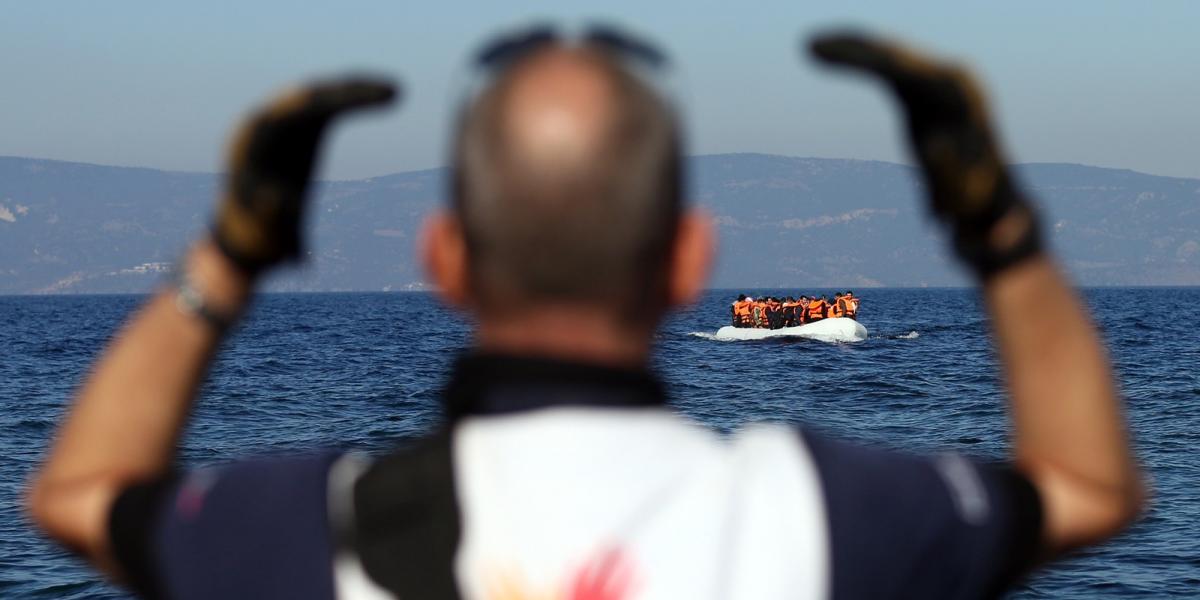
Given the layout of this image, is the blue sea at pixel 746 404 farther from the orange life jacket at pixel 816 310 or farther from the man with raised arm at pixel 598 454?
the orange life jacket at pixel 816 310

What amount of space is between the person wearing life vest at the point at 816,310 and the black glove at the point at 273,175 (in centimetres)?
7296

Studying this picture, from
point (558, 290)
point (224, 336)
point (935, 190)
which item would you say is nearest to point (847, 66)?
point (935, 190)

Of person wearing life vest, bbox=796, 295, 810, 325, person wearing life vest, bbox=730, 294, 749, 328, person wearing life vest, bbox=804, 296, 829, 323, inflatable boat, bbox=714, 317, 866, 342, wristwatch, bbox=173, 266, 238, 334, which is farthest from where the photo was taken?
person wearing life vest, bbox=730, 294, 749, 328

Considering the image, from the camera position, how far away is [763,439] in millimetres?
1709

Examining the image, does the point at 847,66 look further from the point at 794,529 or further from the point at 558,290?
the point at 794,529

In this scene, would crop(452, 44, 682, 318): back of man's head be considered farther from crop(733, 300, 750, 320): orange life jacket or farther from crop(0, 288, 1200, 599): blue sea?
crop(733, 300, 750, 320): orange life jacket

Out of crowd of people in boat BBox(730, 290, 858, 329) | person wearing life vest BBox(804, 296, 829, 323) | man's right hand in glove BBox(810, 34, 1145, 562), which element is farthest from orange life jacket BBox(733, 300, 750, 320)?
man's right hand in glove BBox(810, 34, 1145, 562)

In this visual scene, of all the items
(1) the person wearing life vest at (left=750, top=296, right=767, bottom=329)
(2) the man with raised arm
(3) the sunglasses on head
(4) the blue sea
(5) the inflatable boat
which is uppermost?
(3) the sunglasses on head

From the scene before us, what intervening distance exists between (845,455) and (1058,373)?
288 mm

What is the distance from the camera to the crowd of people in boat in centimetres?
7431

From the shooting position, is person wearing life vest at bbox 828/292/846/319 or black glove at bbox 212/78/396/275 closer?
black glove at bbox 212/78/396/275

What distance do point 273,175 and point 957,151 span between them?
0.79 m

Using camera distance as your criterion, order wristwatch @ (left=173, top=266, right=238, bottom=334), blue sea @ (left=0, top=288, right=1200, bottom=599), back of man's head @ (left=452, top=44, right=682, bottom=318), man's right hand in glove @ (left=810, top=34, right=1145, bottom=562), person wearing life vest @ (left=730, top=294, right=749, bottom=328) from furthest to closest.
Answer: person wearing life vest @ (left=730, top=294, right=749, bottom=328)
blue sea @ (left=0, top=288, right=1200, bottom=599)
wristwatch @ (left=173, top=266, right=238, bottom=334)
man's right hand in glove @ (left=810, top=34, right=1145, bottom=562)
back of man's head @ (left=452, top=44, right=682, bottom=318)

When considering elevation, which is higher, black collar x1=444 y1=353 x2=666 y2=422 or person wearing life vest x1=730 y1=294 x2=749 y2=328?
black collar x1=444 y1=353 x2=666 y2=422
